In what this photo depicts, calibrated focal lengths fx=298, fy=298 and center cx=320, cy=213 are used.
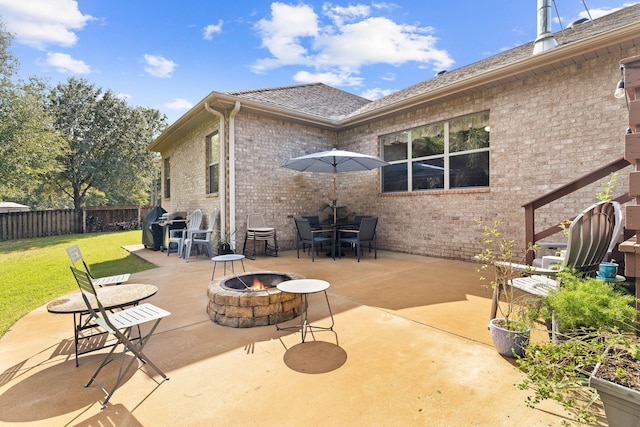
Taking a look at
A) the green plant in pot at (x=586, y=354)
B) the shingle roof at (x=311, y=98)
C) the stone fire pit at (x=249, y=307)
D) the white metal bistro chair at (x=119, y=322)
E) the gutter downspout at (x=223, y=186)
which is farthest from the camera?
the shingle roof at (x=311, y=98)

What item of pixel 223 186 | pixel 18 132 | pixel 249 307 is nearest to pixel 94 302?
pixel 249 307

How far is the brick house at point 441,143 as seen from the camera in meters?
4.92

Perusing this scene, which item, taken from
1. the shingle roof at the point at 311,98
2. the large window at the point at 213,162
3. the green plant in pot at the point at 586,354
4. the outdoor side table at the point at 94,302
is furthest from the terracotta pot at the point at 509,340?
the large window at the point at 213,162

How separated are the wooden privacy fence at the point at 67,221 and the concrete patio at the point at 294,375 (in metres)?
13.9

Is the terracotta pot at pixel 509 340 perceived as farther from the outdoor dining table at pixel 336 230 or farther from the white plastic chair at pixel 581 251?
the outdoor dining table at pixel 336 230

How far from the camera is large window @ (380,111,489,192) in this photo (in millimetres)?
6305

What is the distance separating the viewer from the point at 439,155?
6.92 meters

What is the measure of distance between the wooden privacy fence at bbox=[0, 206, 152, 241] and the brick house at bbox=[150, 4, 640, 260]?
939 cm

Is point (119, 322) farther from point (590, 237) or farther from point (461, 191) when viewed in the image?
point (461, 191)

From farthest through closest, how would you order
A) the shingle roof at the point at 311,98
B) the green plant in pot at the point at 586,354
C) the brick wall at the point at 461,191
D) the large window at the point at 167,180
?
the large window at the point at 167,180 < the shingle roof at the point at 311,98 < the brick wall at the point at 461,191 < the green plant in pot at the point at 586,354

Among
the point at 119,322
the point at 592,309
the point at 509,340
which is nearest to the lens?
the point at 592,309

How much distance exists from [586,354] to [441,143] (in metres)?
6.04

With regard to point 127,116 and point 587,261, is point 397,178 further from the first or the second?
point 127,116

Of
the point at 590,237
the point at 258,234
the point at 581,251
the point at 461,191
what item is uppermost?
the point at 461,191
